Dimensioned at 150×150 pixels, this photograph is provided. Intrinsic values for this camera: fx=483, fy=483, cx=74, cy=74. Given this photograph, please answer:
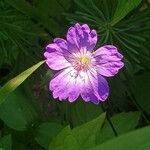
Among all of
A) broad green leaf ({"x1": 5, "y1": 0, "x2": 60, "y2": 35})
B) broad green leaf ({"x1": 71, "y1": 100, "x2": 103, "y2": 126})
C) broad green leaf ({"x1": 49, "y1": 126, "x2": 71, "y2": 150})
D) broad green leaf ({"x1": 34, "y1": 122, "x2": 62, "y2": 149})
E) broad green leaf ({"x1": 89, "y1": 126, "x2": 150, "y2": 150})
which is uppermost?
broad green leaf ({"x1": 5, "y1": 0, "x2": 60, "y2": 35})

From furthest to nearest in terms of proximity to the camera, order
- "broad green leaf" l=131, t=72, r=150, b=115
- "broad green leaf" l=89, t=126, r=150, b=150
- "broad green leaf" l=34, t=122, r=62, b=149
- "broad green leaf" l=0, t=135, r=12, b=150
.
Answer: "broad green leaf" l=131, t=72, r=150, b=115
"broad green leaf" l=34, t=122, r=62, b=149
"broad green leaf" l=0, t=135, r=12, b=150
"broad green leaf" l=89, t=126, r=150, b=150

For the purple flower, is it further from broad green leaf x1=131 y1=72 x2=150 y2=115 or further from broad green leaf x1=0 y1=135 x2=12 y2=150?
broad green leaf x1=131 y1=72 x2=150 y2=115

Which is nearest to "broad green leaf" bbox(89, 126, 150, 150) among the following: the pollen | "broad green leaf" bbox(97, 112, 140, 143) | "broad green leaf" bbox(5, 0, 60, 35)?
the pollen

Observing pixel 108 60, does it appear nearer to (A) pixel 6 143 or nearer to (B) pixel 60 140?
(B) pixel 60 140

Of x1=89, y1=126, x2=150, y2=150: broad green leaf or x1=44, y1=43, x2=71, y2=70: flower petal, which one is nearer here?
x1=89, y1=126, x2=150, y2=150: broad green leaf

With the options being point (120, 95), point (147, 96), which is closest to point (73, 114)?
point (120, 95)

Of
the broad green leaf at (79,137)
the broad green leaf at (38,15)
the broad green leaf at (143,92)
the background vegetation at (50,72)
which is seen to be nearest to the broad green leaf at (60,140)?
the broad green leaf at (79,137)

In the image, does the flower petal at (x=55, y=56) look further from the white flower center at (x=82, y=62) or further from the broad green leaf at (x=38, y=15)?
the broad green leaf at (x=38, y=15)
